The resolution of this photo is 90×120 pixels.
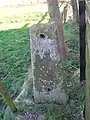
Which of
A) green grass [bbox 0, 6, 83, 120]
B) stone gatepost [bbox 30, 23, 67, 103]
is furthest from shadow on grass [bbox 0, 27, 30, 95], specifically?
stone gatepost [bbox 30, 23, 67, 103]

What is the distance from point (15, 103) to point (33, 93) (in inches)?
12.1

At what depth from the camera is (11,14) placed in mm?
12758

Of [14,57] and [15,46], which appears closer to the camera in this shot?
[14,57]

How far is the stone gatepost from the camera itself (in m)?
3.83

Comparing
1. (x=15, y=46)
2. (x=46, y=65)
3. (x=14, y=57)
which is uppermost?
(x=46, y=65)

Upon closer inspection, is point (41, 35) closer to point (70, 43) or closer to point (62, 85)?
point (62, 85)

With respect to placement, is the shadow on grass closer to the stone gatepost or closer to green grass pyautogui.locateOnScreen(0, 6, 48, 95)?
green grass pyautogui.locateOnScreen(0, 6, 48, 95)

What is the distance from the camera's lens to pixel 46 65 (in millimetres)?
3934

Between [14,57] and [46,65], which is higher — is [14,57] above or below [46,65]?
below

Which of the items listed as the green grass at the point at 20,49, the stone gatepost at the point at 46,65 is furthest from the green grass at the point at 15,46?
the stone gatepost at the point at 46,65

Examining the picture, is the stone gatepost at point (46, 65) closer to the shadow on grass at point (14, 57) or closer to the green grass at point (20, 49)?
the green grass at point (20, 49)

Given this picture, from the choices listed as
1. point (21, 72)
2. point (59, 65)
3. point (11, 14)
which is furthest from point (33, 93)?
point (11, 14)

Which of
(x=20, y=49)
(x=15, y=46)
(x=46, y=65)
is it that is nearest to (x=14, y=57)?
(x=20, y=49)

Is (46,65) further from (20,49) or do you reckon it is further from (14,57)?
(20,49)
